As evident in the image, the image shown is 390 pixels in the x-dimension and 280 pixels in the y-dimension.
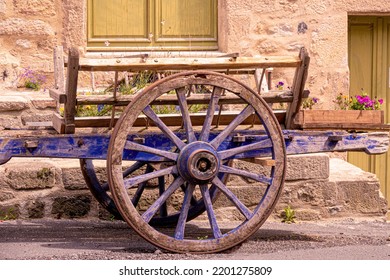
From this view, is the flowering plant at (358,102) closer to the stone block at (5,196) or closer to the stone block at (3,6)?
the stone block at (5,196)

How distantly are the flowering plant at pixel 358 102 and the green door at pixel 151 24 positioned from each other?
1.32 metres

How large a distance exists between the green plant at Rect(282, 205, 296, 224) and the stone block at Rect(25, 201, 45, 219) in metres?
1.88

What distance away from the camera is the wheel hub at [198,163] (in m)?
5.09

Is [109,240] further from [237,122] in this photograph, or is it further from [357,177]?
[357,177]

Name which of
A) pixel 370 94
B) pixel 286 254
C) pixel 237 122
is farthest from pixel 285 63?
pixel 370 94

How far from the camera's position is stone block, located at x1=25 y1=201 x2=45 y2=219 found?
6594 mm

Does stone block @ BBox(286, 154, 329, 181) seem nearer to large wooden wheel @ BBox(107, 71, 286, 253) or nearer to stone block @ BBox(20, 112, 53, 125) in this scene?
large wooden wheel @ BBox(107, 71, 286, 253)

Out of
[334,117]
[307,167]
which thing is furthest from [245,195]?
[334,117]

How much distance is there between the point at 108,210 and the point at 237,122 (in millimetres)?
1417

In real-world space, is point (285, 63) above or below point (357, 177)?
above

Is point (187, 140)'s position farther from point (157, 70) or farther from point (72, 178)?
point (72, 178)

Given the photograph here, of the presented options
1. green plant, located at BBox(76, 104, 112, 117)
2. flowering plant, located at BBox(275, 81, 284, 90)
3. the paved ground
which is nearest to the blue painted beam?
the paved ground

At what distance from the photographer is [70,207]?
6617 millimetres

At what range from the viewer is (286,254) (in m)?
5.11
